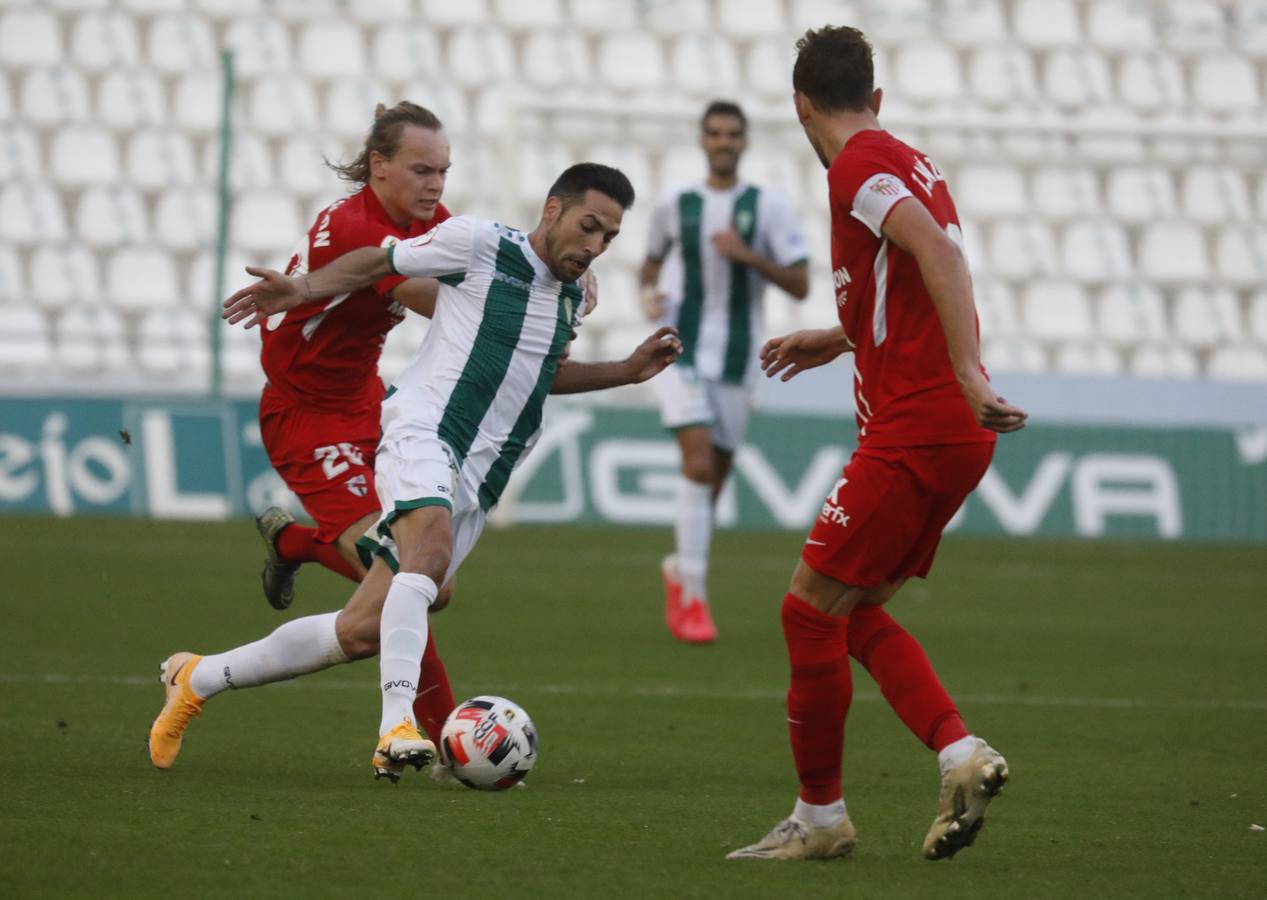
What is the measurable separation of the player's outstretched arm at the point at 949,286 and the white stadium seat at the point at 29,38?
51.1 feet

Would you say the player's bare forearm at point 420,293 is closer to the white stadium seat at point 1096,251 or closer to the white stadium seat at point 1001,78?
the white stadium seat at point 1096,251

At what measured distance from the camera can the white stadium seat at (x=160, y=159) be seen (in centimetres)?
1820

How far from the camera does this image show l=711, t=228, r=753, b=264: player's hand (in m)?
9.66

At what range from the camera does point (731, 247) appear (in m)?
9.66

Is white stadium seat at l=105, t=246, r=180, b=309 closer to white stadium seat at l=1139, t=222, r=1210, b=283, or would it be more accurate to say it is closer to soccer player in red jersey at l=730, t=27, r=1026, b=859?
white stadium seat at l=1139, t=222, r=1210, b=283

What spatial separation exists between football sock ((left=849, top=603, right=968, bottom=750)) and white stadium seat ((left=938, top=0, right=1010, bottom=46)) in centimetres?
1644

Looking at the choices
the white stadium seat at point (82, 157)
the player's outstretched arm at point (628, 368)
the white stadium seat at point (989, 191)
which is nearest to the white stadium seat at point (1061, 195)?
the white stadium seat at point (989, 191)

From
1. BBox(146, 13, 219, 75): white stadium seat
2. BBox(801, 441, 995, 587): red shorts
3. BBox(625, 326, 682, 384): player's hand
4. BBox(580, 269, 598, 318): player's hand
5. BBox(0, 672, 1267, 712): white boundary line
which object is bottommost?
BBox(0, 672, 1267, 712): white boundary line

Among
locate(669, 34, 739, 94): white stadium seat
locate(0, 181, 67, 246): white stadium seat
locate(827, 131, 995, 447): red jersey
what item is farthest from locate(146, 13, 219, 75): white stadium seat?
locate(827, 131, 995, 447): red jersey

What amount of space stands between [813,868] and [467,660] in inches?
158

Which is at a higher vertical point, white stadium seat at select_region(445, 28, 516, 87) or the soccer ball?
white stadium seat at select_region(445, 28, 516, 87)

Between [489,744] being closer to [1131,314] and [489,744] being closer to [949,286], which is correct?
[949,286]

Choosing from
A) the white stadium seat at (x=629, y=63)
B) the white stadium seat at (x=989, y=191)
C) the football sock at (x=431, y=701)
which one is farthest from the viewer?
the white stadium seat at (x=629, y=63)

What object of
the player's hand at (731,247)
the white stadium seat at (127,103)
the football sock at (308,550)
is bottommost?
the football sock at (308,550)
